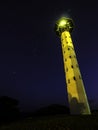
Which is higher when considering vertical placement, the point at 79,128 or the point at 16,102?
the point at 16,102

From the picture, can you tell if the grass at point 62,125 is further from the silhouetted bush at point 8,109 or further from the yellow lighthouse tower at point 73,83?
the silhouetted bush at point 8,109

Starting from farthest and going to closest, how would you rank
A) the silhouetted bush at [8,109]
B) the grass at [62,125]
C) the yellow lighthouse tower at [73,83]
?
the silhouetted bush at [8,109] < the yellow lighthouse tower at [73,83] < the grass at [62,125]

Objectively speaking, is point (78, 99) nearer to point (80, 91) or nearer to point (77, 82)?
point (80, 91)

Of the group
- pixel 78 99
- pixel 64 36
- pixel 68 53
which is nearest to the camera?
pixel 78 99

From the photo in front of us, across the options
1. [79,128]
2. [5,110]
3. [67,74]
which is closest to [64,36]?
[67,74]

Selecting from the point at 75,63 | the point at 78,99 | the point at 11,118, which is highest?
the point at 75,63

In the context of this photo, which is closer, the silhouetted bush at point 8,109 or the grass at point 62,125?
the grass at point 62,125

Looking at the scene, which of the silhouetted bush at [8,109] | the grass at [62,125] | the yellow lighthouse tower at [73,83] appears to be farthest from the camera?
the silhouetted bush at [8,109]

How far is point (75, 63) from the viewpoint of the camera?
36969mm

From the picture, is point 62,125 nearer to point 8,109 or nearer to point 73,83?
point 73,83

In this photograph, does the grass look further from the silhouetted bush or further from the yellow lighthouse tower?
the silhouetted bush

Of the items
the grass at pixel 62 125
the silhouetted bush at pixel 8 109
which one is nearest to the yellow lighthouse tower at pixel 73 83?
the grass at pixel 62 125

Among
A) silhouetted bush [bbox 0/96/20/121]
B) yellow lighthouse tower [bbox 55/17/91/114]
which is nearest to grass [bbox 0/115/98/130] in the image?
yellow lighthouse tower [bbox 55/17/91/114]

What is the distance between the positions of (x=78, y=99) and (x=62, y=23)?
104ft
